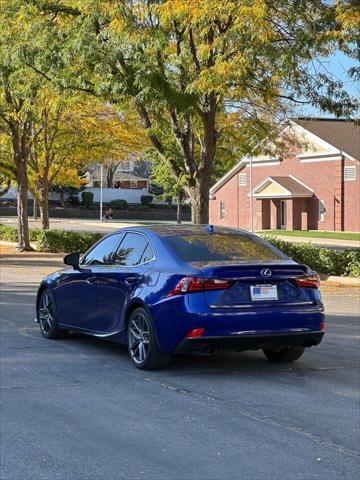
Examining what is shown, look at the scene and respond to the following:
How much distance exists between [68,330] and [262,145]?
1478 centimetres

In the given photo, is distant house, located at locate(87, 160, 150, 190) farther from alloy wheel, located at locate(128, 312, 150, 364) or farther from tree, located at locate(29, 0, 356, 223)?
alloy wheel, located at locate(128, 312, 150, 364)

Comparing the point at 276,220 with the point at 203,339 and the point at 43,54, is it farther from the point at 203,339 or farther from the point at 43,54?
the point at 203,339

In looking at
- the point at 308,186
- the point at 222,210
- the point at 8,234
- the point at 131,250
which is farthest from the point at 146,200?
the point at 131,250

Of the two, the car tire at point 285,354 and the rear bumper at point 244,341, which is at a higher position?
the rear bumper at point 244,341

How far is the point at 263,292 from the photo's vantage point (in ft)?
26.1

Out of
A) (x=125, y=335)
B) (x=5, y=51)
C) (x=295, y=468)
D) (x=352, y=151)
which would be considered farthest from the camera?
(x=352, y=151)

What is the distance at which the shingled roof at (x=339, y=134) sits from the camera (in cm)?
5178

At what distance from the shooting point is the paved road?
5211 mm

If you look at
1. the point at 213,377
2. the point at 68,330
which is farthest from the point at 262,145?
the point at 213,377

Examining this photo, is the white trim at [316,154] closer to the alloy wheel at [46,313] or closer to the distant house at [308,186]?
the distant house at [308,186]

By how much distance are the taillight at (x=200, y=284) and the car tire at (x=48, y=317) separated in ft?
9.41

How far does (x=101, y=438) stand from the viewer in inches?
229

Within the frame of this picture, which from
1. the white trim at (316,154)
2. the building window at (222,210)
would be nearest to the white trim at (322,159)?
the white trim at (316,154)

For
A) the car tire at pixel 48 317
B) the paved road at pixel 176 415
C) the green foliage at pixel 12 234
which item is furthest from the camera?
the green foliage at pixel 12 234
